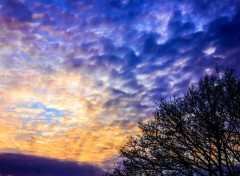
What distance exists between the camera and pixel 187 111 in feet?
77.4

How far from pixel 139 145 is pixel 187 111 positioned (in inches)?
158

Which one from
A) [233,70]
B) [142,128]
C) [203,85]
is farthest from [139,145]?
[233,70]

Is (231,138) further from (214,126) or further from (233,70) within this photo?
(233,70)

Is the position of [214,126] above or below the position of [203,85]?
below

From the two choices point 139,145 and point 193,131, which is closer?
point 193,131

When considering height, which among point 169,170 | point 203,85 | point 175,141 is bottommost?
point 169,170

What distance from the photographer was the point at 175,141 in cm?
2369

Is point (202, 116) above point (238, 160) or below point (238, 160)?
above

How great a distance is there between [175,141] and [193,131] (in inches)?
55.1

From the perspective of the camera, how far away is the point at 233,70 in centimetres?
2291

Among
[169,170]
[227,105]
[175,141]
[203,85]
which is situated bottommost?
[169,170]

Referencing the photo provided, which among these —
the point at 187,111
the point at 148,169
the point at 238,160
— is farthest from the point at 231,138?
the point at 148,169

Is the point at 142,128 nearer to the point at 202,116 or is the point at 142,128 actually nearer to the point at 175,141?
the point at 175,141

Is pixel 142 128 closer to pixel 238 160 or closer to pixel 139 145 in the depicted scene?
pixel 139 145
